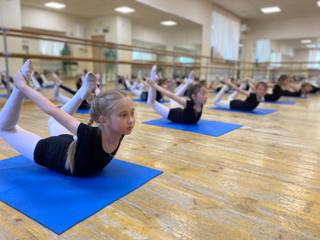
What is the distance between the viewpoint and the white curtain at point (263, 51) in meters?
13.0

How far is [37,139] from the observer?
149cm

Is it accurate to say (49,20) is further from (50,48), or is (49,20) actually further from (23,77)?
(23,77)

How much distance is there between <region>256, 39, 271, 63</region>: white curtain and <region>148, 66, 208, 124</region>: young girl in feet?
37.0

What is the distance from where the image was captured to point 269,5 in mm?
8961

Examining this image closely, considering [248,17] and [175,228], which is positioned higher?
[248,17]

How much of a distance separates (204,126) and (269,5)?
804cm

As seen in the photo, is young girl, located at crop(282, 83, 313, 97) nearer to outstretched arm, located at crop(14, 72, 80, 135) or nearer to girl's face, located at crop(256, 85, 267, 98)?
girl's face, located at crop(256, 85, 267, 98)

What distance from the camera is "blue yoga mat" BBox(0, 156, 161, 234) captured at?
41.4 inches

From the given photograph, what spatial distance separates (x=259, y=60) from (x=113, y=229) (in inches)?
535


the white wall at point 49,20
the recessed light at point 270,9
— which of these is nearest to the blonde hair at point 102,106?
the white wall at point 49,20

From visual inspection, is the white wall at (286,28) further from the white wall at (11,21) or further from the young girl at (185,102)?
the young girl at (185,102)

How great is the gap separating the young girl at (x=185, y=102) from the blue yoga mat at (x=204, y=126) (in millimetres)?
82

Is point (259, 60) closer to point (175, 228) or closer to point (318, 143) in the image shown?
point (318, 143)

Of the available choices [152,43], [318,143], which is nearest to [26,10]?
[152,43]
